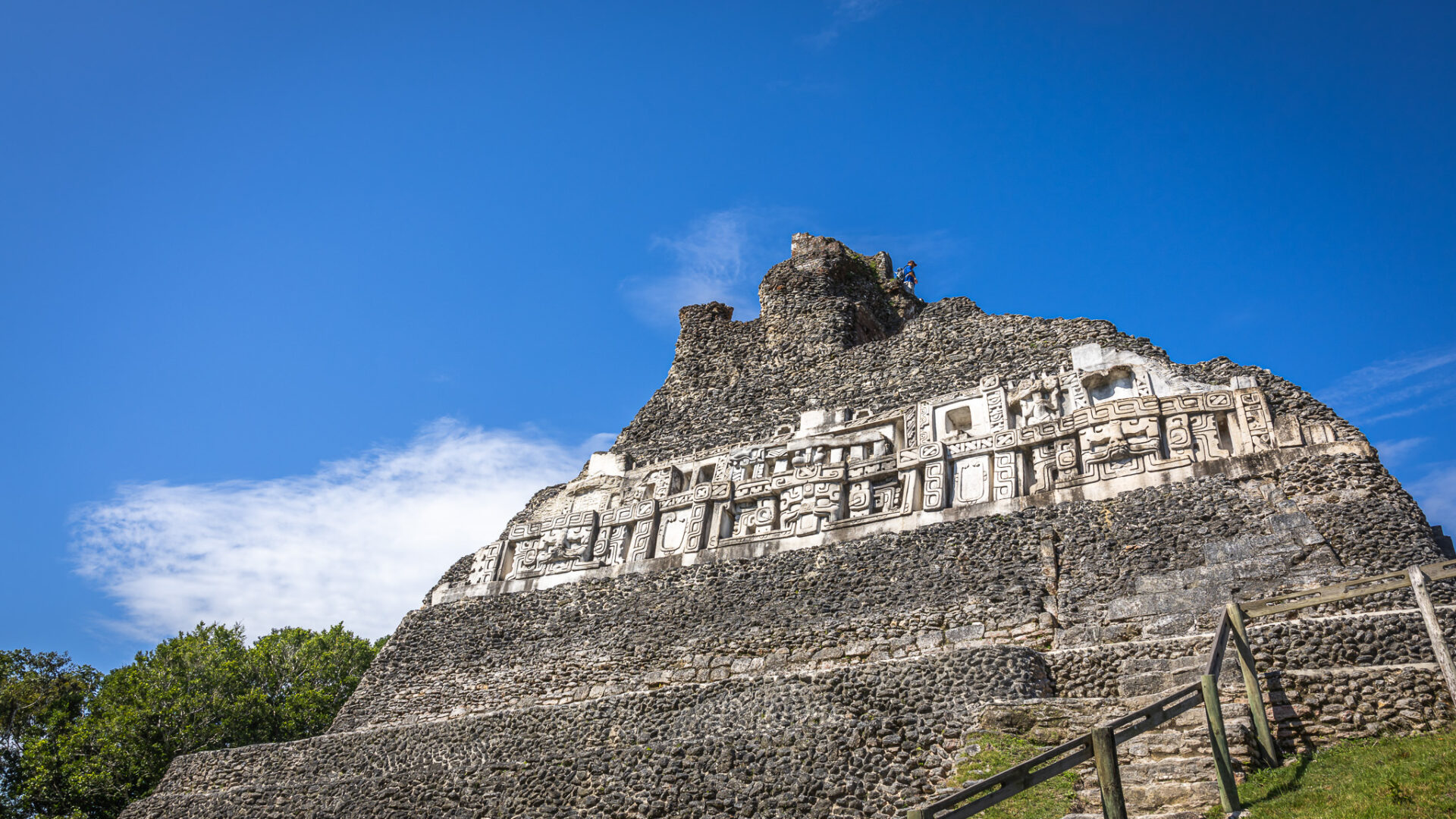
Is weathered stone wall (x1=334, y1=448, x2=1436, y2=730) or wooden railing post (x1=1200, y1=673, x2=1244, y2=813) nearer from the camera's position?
wooden railing post (x1=1200, y1=673, x2=1244, y2=813)

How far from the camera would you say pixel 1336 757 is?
643 cm

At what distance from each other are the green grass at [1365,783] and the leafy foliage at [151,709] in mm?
19009

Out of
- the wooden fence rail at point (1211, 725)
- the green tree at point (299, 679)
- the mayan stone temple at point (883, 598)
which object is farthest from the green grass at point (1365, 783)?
the green tree at point (299, 679)

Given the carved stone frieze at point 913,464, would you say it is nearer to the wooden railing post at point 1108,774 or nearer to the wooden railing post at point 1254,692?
the wooden railing post at point 1254,692

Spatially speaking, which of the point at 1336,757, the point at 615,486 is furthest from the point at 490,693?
the point at 1336,757

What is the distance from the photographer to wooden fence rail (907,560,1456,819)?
5.29m

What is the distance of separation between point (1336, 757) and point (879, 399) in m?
8.89

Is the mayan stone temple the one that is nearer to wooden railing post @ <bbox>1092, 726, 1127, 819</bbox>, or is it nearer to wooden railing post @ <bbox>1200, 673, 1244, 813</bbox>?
wooden railing post @ <bbox>1200, 673, 1244, 813</bbox>

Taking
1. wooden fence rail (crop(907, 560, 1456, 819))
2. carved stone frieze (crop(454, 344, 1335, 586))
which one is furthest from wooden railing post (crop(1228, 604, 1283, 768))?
carved stone frieze (crop(454, 344, 1335, 586))

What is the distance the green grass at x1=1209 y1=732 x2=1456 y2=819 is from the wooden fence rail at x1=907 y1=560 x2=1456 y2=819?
8.1 inches

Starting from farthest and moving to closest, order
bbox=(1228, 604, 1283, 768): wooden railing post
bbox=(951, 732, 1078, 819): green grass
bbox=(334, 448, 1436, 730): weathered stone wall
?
bbox=(334, 448, 1436, 730): weathered stone wall
bbox=(1228, 604, 1283, 768): wooden railing post
bbox=(951, 732, 1078, 819): green grass

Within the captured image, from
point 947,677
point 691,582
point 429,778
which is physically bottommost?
point 429,778

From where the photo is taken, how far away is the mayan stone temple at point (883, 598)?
8.10 meters

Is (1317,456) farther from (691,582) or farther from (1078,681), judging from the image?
(691,582)
